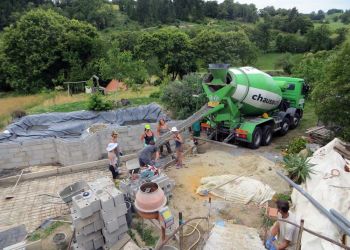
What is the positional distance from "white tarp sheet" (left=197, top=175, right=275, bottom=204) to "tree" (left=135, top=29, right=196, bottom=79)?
1022 inches

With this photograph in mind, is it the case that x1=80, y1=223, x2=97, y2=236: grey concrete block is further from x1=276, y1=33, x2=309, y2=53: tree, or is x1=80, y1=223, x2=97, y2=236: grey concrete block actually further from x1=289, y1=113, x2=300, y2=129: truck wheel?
x1=276, y1=33, x2=309, y2=53: tree

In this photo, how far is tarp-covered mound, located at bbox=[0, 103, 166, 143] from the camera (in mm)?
12133

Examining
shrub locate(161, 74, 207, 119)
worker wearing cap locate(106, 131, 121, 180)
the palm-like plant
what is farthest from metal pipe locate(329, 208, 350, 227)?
shrub locate(161, 74, 207, 119)

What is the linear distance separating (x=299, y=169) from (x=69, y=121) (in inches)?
408

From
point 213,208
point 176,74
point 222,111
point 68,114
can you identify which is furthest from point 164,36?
point 213,208

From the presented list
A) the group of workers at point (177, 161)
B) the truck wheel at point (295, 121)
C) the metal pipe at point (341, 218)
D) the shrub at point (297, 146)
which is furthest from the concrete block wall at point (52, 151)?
the truck wheel at point (295, 121)

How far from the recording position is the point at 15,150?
34.7 ft

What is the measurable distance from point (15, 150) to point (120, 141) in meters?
3.82

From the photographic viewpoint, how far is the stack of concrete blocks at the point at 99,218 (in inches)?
225

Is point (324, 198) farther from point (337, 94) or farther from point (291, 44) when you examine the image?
point (291, 44)

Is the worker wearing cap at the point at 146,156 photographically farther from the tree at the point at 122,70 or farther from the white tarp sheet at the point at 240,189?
the tree at the point at 122,70

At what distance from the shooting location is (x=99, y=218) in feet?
19.6

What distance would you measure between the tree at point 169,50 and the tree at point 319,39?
93.4 ft

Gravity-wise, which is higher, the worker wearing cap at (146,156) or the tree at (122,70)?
the tree at (122,70)
